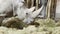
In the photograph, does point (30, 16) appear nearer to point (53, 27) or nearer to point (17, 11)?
point (17, 11)

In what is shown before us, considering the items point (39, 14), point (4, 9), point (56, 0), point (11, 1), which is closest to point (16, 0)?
point (11, 1)

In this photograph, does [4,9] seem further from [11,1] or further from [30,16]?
[30,16]

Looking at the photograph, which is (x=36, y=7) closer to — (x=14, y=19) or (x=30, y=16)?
(x=30, y=16)

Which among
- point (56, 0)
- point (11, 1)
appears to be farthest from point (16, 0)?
point (56, 0)

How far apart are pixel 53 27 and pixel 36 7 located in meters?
0.29

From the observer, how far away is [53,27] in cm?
168

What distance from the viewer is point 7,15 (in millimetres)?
1723

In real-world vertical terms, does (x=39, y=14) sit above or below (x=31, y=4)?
below

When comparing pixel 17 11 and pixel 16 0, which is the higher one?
pixel 16 0

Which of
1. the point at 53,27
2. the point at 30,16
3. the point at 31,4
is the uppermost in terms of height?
the point at 31,4

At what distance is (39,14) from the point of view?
1709 mm

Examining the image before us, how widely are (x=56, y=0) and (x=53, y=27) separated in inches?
11.5

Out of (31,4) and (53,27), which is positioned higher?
(31,4)

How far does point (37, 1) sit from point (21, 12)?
0.70 feet
